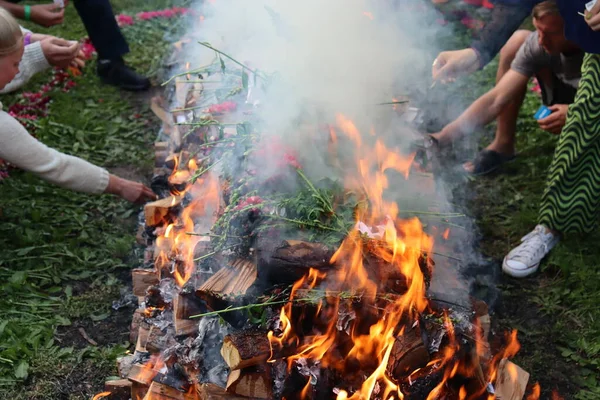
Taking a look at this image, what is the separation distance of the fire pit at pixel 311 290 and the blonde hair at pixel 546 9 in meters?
1.41

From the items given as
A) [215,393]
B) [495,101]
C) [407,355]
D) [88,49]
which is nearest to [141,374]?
[215,393]

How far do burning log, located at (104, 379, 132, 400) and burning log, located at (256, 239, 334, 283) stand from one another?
928 mm

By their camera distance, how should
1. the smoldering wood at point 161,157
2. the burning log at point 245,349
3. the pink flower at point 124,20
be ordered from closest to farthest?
the burning log at point 245,349 < the smoldering wood at point 161,157 < the pink flower at point 124,20

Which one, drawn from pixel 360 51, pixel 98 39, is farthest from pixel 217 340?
pixel 98 39

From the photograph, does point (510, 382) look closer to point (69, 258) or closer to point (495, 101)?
point (495, 101)

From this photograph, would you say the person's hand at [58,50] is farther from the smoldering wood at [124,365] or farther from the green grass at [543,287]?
the green grass at [543,287]

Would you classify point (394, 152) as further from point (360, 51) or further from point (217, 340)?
point (217, 340)

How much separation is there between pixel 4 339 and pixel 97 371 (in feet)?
1.74

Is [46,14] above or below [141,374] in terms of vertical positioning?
above

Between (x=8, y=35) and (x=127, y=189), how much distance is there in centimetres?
111

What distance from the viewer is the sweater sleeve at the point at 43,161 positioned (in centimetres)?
317

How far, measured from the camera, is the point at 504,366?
8.78 feet

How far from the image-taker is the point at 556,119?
11.9 feet

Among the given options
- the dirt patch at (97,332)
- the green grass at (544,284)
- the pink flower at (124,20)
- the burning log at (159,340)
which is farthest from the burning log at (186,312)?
the pink flower at (124,20)
